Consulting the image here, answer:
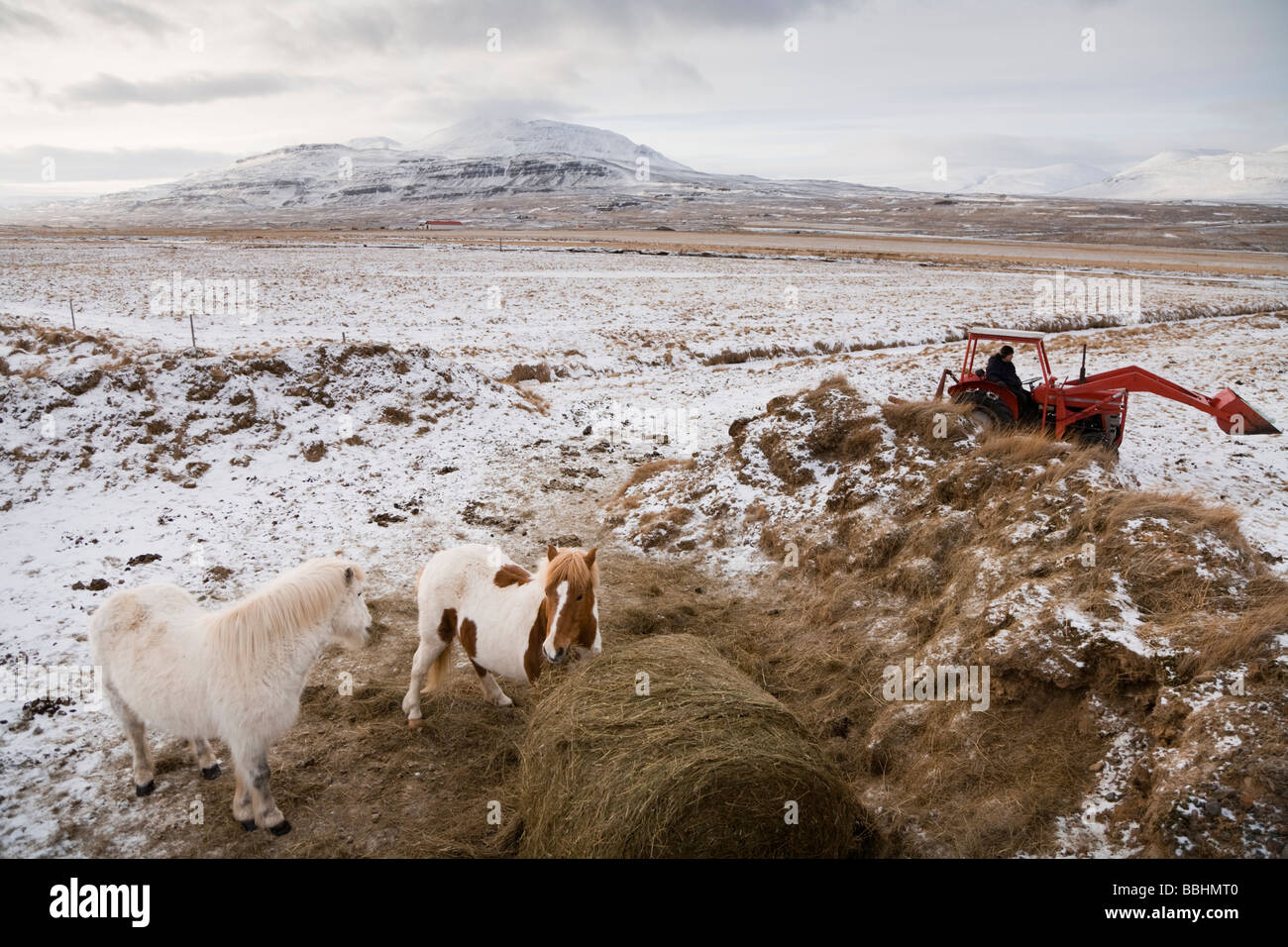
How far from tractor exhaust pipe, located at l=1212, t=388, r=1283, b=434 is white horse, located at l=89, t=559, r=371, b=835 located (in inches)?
529

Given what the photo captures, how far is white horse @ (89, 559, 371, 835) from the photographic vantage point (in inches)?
193

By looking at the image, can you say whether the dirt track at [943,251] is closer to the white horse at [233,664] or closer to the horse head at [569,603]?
the horse head at [569,603]

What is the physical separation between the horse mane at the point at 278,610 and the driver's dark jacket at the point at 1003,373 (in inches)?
433

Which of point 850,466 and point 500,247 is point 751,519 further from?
point 500,247

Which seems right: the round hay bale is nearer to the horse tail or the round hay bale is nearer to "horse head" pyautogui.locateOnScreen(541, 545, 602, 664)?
"horse head" pyautogui.locateOnScreen(541, 545, 602, 664)

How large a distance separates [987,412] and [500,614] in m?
9.06

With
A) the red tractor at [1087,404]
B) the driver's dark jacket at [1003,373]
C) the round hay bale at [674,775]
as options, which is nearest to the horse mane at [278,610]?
the round hay bale at [674,775]

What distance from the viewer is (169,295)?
28484 mm

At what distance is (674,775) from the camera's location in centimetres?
407

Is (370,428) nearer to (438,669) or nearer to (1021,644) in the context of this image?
(438,669)

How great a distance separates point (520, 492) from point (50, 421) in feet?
27.9

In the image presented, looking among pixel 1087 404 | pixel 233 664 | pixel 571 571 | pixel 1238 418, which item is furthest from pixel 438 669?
pixel 1238 418

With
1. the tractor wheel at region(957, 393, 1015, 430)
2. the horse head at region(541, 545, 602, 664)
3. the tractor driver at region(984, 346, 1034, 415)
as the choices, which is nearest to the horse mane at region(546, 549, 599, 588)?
the horse head at region(541, 545, 602, 664)
